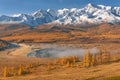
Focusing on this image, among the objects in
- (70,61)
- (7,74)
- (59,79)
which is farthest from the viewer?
(70,61)

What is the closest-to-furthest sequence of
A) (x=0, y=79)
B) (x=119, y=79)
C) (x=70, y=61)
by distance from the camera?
1. (x=119, y=79)
2. (x=0, y=79)
3. (x=70, y=61)

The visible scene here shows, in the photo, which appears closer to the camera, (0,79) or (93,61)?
(0,79)

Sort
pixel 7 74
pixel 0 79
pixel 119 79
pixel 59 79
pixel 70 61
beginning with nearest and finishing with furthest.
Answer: pixel 119 79, pixel 59 79, pixel 0 79, pixel 7 74, pixel 70 61

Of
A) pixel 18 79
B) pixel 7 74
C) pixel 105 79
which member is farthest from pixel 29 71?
pixel 105 79

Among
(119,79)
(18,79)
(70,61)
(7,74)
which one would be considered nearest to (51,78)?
(18,79)

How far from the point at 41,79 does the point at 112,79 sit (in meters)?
32.7

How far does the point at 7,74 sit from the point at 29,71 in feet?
44.6

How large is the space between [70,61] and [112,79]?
82.0m

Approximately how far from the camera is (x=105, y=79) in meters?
93.0

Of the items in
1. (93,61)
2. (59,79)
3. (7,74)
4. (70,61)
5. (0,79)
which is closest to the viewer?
(59,79)

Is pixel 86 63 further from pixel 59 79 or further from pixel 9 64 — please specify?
pixel 9 64

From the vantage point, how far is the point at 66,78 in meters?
114

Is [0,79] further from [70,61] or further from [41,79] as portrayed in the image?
[70,61]

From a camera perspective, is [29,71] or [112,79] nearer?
[112,79]
